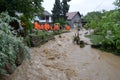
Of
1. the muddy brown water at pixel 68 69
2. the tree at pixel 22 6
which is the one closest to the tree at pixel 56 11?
the muddy brown water at pixel 68 69

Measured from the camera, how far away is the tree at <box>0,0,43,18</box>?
7660 millimetres

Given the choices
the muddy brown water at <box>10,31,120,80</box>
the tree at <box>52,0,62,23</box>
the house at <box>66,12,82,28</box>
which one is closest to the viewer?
the muddy brown water at <box>10,31,120,80</box>

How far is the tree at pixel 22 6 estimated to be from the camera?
Result: 7.66 m

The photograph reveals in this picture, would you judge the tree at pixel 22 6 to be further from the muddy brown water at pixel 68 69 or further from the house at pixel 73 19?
the house at pixel 73 19

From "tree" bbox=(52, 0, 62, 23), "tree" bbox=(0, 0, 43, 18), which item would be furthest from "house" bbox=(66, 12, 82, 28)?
"tree" bbox=(0, 0, 43, 18)

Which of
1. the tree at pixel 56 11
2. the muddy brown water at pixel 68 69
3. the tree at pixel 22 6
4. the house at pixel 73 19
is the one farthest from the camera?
the house at pixel 73 19

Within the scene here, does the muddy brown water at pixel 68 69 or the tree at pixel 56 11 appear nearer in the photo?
the muddy brown water at pixel 68 69

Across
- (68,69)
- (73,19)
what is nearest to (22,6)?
(68,69)

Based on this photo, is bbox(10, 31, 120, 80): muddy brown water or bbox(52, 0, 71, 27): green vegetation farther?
bbox(52, 0, 71, 27): green vegetation

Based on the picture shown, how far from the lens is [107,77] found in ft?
25.2

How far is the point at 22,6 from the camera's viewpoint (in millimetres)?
7949

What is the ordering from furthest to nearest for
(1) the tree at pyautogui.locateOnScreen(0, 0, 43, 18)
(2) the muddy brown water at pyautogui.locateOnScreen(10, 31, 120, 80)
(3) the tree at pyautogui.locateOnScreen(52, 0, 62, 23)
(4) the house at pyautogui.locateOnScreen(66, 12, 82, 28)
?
1. (4) the house at pyautogui.locateOnScreen(66, 12, 82, 28)
2. (3) the tree at pyautogui.locateOnScreen(52, 0, 62, 23)
3. (1) the tree at pyautogui.locateOnScreen(0, 0, 43, 18)
4. (2) the muddy brown water at pyautogui.locateOnScreen(10, 31, 120, 80)

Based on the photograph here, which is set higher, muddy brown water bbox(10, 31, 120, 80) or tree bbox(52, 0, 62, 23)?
tree bbox(52, 0, 62, 23)

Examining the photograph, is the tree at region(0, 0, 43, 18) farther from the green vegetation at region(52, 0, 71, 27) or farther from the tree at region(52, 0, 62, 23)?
the tree at region(52, 0, 62, 23)
